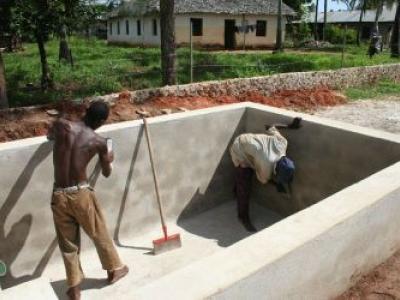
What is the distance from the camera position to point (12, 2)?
915 cm

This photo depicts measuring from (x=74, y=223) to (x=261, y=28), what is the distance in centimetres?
2572

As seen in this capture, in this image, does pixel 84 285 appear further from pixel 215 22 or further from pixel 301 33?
pixel 301 33

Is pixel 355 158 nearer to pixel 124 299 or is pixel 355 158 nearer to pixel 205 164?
pixel 205 164

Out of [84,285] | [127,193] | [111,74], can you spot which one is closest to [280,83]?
[111,74]

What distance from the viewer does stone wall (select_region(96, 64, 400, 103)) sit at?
30.4 feet

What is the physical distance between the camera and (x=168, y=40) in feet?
32.6

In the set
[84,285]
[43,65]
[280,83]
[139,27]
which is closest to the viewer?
[84,285]

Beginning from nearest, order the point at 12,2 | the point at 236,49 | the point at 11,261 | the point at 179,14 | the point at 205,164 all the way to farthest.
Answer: the point at 11,261, the point at 205,164, the point at 12,2, the point at 179,14, the point at 236,49

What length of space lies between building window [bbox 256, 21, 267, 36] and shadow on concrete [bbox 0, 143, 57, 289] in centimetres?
2493

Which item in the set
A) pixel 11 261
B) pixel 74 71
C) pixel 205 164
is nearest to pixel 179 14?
pixel 74 71

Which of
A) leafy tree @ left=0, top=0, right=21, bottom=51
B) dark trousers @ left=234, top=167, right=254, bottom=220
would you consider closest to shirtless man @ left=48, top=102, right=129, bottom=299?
dark trousers @ left=234, top=167, right=254, bottom=220

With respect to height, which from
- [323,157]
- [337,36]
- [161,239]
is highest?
[337,36]

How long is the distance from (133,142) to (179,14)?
69.1 feet

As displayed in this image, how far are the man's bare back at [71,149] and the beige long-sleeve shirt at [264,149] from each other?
6.88 ft
